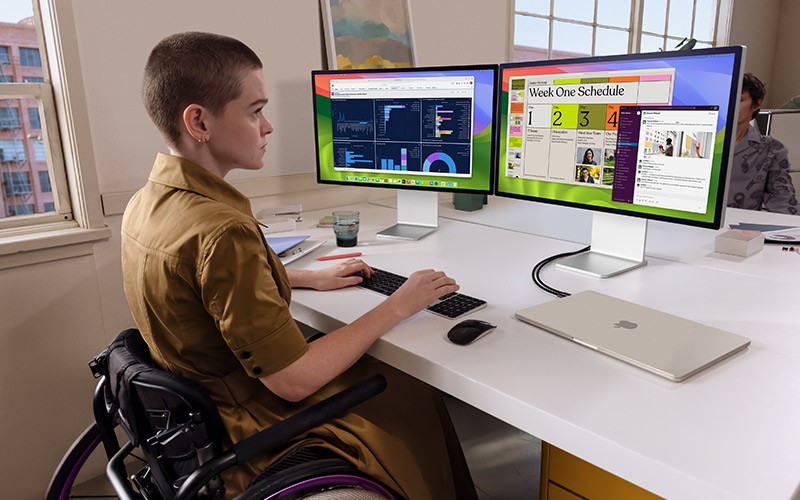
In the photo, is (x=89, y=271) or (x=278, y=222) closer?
(x=89, y=271)

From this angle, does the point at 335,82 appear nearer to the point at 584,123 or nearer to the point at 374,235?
the point at 374,235

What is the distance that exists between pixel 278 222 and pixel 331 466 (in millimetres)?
1108

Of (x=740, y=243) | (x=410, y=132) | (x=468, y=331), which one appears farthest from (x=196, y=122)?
(x=740, y=243)

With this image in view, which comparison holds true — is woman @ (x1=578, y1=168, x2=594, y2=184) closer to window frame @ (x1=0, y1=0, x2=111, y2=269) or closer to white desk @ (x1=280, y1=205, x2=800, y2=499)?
white desk @ (x1=280, y1=205, x2=800, y2=499)

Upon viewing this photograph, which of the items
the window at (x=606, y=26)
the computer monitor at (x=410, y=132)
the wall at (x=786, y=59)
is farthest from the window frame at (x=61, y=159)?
the wall at (x=786, y=59)

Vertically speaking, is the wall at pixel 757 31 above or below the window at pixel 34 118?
above

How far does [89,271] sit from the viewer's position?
175 cm

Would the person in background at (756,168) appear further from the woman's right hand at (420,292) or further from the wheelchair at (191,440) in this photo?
the wheelchair at (191,440)

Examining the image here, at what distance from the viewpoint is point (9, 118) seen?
1.70 metres

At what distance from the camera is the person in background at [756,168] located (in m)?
2.52

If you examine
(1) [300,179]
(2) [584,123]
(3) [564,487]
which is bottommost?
(3) [564,487]

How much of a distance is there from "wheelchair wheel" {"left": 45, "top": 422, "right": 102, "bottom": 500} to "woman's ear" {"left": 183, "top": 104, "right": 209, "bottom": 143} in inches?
23.0

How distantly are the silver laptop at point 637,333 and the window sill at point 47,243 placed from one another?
51.0 inches

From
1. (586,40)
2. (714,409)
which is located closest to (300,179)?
(714,409)
